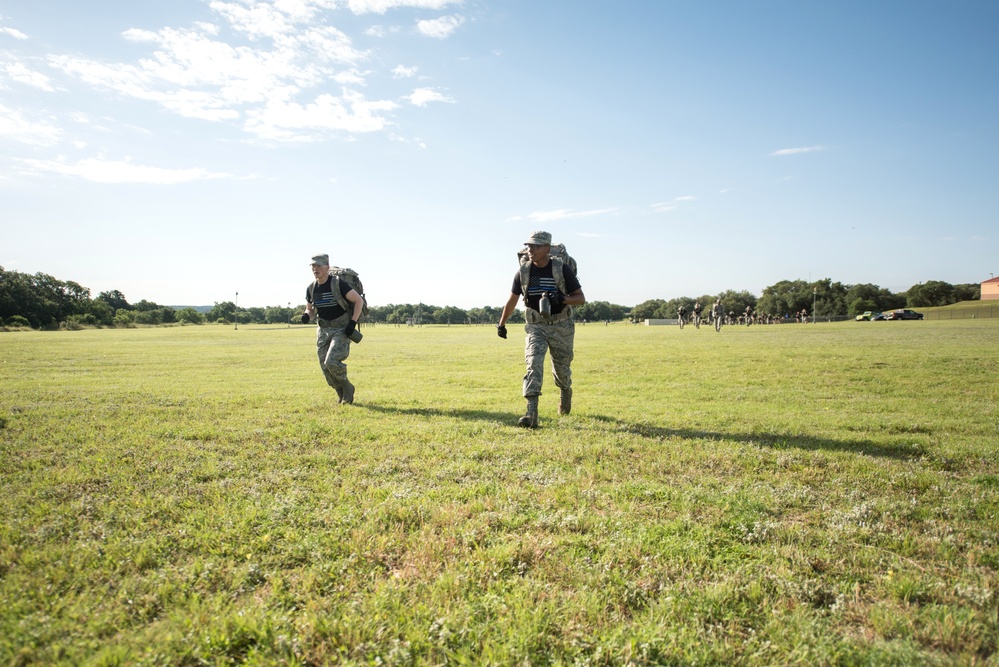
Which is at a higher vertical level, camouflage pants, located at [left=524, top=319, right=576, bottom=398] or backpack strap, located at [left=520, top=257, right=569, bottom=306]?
backpack strap, located at [left=520, top=257, right=569, bottom=306]

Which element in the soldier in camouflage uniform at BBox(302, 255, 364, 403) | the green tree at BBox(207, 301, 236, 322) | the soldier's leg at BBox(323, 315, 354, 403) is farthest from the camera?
the green tree at BBox(207, 301, 236, 322)

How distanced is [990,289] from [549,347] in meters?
201

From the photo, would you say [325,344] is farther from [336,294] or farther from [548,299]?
[548,299]

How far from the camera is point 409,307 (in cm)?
19988

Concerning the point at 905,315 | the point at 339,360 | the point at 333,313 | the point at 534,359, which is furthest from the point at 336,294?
the point at 905,315

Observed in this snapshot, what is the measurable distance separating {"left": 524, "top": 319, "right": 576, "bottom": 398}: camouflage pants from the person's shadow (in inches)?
32.5

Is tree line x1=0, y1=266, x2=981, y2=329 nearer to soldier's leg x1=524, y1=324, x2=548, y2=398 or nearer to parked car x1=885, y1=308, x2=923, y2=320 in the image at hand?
parked car x1=885, y1=308, x2=923, y2=320

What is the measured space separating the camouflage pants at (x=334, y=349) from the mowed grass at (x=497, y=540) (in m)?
1.62

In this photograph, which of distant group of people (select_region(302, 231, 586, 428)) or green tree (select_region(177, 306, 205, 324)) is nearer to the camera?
distant group of people (select_region(302, 231, 586, 428))

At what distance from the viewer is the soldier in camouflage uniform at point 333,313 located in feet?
34.3

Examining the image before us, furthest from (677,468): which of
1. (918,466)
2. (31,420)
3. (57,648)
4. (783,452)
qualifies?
(31,420)

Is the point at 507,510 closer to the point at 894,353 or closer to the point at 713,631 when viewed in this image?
the point at 713,631

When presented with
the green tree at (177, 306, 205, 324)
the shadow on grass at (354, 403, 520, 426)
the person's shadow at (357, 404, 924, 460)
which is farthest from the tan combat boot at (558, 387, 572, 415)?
the green tree at (177, 306, 205, 324)

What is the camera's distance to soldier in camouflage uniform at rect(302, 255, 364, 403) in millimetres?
10453
